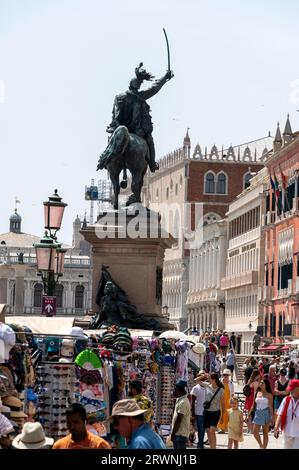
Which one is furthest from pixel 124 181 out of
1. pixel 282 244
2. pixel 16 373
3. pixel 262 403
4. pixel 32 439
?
pixel 282 244

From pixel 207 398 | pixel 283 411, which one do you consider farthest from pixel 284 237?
pixel 283 411

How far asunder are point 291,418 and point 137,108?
11.4 meters

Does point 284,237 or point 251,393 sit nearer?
point 251,393

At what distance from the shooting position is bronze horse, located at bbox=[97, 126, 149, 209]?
97.9 ft

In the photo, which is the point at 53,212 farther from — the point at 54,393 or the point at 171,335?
the point at 54,393

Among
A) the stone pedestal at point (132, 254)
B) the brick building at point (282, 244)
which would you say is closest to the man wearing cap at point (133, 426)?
the stone pedestal at point (132, 254)

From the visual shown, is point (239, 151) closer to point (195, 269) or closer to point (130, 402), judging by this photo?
point (195, 269)

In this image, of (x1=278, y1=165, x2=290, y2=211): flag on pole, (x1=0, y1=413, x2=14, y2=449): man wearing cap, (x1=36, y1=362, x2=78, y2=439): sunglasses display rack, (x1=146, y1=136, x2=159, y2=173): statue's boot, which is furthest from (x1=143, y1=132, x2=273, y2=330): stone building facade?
(x1=0, y1=413, x2=14, y2=449): man wearing cap

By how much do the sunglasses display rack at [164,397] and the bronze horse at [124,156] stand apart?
4.57 meters

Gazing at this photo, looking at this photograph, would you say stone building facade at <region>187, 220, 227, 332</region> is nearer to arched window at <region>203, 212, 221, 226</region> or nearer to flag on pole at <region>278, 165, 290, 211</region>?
arched window at <region>203, 212, 221, 226</region>

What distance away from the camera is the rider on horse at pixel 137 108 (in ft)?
99.8

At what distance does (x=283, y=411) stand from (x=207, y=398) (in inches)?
247

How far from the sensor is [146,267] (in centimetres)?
2933

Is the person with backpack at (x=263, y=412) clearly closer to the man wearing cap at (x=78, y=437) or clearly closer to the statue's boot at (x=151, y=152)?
the statue's boot at (x=151, y=152)
